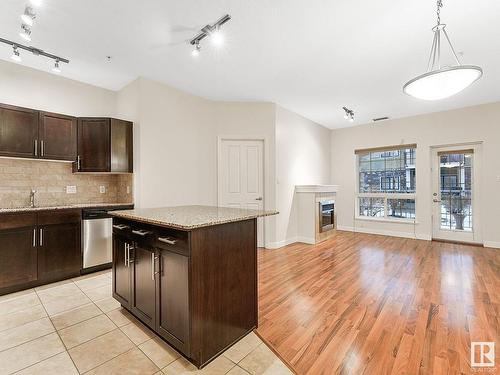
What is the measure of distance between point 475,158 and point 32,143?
7891mm

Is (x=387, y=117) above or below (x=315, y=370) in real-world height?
above

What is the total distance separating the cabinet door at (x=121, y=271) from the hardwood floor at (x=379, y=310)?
1326 mm

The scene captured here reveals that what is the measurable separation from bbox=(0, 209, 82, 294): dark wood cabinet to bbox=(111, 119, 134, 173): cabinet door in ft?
2.85

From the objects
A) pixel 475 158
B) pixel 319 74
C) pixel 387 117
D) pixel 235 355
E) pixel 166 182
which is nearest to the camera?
pixel 235 355

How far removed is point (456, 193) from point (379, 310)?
4.49 metres

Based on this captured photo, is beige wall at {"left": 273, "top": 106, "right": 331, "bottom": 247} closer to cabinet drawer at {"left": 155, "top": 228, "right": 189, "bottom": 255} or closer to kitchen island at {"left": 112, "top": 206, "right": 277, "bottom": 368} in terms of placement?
kitchen island at {"left": 112, "top": 206, "right": 277, "bottom": 368}

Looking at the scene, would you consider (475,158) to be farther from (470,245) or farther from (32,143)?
(32,143)

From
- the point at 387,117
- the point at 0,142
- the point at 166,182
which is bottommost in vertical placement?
the point at 166,182

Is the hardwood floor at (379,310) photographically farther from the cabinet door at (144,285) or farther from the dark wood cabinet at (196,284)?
the cabinet door at (144,285)

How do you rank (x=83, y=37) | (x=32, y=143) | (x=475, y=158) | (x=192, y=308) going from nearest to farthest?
1. (x=192, y=308)
2. (x=83, y=37)
3. (x=32, y=143)
4. (x=475, y=158)

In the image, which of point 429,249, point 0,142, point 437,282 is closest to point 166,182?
point 0,142

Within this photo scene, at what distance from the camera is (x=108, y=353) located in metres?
1.81

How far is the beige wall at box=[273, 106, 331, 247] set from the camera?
501cm

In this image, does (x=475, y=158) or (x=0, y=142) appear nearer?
(x=0, y=142)
